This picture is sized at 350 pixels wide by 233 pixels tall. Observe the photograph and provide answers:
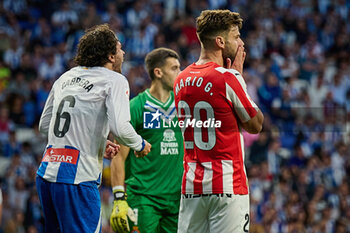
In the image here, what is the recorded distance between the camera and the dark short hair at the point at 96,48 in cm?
547

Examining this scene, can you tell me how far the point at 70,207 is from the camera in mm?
5184

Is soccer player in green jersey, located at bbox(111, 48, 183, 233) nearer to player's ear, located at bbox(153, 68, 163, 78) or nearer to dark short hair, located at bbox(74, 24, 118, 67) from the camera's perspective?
player's ear, located at bbox(153, 68, 163, 78)

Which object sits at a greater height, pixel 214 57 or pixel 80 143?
pixel 214 57

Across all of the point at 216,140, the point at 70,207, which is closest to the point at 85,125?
the point at 70,207

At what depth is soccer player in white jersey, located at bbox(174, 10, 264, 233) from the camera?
5171 millimetres

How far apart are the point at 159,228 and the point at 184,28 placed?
1294 centimetres

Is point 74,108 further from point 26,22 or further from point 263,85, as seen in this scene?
point 26,22

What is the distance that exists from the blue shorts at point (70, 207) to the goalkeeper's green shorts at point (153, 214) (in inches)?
56.7

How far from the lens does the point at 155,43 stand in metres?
18.4

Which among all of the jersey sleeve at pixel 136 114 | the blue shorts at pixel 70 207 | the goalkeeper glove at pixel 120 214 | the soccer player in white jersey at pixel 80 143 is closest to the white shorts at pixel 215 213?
the soccer player in white jersey at pixel 80 143

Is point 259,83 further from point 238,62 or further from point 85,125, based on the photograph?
point 85,125

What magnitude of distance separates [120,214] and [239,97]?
6.13ft

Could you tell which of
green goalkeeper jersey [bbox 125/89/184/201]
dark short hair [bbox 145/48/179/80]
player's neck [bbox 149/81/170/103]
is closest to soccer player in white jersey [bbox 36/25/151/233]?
green goalkeeper jersey [bbox 125/89/184/201]

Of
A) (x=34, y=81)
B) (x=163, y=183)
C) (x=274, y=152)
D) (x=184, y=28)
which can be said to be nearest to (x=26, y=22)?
(x=34, y=81)
